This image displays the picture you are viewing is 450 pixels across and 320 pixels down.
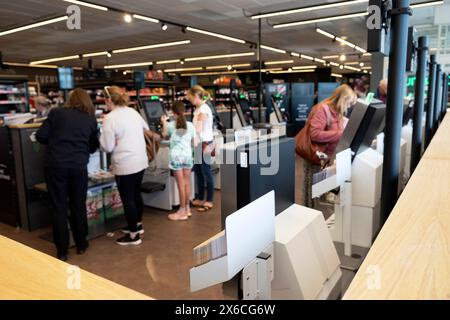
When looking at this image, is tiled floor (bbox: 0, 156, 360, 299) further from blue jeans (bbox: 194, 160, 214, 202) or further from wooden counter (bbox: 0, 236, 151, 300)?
wooden counter (bbox: 0, 236, 151, 300)

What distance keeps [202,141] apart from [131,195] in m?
1.33

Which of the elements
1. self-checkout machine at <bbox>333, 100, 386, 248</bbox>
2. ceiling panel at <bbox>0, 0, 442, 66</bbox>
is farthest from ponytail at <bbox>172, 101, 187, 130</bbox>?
ceiling panel at <bbox>0, 0, 442, 66</bbox>

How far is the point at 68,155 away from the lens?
11.0 ft

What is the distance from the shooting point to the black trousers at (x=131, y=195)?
12.2 ft

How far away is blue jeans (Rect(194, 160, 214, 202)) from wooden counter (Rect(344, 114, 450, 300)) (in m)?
4.01

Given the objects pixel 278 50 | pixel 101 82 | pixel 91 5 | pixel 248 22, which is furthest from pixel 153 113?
pixel 278 50

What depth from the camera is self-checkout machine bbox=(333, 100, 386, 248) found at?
8.75ft

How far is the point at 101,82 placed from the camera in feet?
33.8

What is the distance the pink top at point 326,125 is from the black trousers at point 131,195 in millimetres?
1767

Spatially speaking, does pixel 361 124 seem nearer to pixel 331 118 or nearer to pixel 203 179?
pixel 331 118

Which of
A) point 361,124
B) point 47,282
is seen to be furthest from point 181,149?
point 47,282

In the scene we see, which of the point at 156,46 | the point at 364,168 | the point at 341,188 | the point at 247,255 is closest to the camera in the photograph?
the point at 247,255

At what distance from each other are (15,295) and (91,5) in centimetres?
689

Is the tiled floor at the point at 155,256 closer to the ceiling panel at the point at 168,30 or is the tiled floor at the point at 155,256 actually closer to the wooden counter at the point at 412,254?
the wooden counter at the point at 412,254
